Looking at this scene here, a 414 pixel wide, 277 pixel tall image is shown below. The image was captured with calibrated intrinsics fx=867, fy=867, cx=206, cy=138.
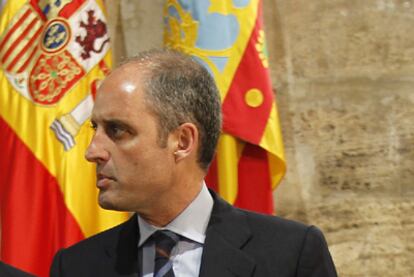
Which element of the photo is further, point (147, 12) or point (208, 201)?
point (147, 12)

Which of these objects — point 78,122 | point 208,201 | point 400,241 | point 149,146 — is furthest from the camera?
point 400,241

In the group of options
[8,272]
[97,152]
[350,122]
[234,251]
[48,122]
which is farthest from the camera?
[350,122]

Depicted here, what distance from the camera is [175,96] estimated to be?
59.9 inches

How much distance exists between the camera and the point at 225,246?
1575 millimetres

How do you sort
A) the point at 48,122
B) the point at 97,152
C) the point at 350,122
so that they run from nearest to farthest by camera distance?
the point at 97,152
the point at 48,122
the point at 350,122

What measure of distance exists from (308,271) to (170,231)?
0.26 m

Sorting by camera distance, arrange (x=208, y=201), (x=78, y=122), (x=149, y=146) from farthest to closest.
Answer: (x=78, y=122), (x=208, y=201), (x=149, y=146)

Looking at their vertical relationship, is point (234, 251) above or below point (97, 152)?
below

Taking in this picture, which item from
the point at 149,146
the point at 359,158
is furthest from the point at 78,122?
the point at 149,146

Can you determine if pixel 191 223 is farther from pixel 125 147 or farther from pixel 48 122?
pixel 48 122

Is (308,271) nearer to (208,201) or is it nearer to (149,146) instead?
(208,201)

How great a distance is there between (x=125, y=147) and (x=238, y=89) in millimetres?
1503

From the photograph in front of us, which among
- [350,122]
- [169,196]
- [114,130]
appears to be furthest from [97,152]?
[350,122]

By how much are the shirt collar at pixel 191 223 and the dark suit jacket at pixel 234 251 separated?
15 millimetres
